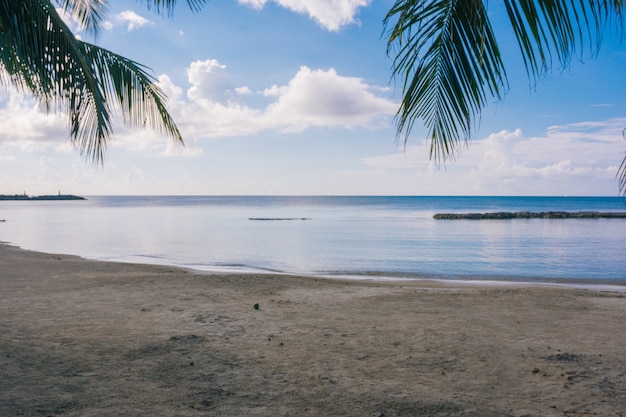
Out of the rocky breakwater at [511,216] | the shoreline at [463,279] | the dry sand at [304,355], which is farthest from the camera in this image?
the rocky breakwater at [511,216]

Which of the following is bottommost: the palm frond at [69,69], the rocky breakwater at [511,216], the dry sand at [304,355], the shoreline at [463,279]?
the shoreline at [463,279]

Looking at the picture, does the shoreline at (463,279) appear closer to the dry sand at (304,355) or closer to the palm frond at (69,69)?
the dry sand at (304,355)

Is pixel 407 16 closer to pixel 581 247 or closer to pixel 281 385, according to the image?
pixel 281 385

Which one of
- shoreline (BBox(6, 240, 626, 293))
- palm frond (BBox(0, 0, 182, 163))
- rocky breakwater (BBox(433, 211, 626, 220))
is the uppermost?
palm frond (BBox(0, 0, 182, 163))

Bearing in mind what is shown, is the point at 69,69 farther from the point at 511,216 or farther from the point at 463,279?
the point at 511,216

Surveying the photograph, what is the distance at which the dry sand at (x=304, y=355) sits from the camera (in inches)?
175

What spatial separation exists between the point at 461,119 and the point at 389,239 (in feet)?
94.8

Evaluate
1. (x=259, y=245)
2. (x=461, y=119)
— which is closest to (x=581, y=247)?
(x=259, y=245)

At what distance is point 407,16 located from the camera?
2.15m

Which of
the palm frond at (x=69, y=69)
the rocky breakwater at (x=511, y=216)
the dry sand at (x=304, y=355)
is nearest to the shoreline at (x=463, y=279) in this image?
the dry sand at (x=304, y=355)

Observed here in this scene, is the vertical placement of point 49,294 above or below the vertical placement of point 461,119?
below

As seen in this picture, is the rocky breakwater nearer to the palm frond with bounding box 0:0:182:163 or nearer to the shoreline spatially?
the shoreline

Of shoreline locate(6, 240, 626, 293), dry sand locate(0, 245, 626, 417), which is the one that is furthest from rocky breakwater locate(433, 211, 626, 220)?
dry sand locate(0, 245, 626, 417)

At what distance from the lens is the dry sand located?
4.46 metres
